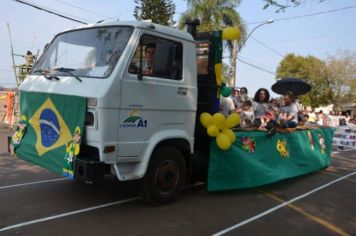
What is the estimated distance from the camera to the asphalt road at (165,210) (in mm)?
5035

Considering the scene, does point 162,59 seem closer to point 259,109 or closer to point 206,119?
point 206,119

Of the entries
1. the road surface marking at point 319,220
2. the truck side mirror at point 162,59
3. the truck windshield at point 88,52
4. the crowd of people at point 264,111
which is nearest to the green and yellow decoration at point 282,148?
the crowd of people at point 264,111

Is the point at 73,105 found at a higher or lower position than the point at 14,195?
higher

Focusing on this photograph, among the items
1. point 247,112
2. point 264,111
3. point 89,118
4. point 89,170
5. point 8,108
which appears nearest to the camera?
point 89,170

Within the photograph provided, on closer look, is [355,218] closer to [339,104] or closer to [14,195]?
[14,195]

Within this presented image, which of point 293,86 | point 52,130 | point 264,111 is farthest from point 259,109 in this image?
point 52,130

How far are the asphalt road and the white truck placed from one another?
1.73 feet

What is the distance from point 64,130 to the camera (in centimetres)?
529

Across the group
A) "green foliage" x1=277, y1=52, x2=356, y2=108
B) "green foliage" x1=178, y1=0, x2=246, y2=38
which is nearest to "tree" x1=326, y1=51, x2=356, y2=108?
"green foliage" x1=277, y1=52, x2=356, y2=108

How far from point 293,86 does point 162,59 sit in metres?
8.06

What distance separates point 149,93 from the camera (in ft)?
18.0

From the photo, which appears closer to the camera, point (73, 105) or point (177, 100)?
point (73, 105)

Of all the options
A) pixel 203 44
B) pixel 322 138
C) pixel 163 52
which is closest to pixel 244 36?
pixel 322 138

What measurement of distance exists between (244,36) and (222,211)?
1994cm
